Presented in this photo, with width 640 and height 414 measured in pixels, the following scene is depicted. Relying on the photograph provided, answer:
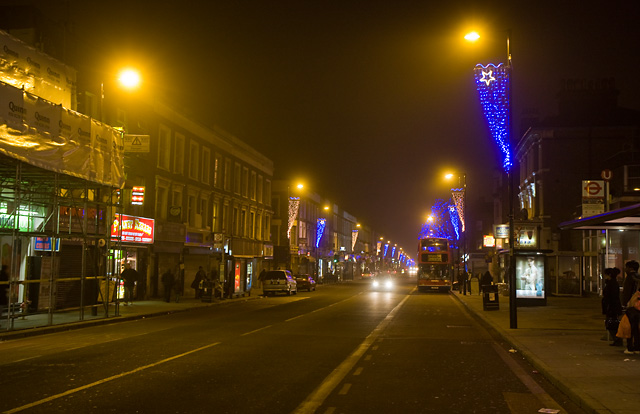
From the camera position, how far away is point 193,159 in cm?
4184

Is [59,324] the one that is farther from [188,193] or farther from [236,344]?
[188,193]

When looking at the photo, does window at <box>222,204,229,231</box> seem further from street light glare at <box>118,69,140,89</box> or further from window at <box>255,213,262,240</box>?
street light glare at <box>118,69,140,89</box>

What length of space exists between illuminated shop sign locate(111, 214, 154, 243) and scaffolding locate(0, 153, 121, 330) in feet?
4.66

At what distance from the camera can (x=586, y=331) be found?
750 inches

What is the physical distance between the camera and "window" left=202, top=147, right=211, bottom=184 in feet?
142

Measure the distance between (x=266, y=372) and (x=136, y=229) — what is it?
21.9 meters

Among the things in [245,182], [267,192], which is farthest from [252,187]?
[267,192]

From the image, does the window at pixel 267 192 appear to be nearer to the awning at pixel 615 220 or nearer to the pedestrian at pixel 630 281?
the awning at pixel 615 220

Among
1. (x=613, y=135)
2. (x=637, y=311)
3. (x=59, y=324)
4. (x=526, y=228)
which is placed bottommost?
(x=59, y=324)

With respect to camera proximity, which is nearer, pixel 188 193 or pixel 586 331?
pixel 586 331

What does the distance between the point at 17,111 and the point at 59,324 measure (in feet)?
22.1

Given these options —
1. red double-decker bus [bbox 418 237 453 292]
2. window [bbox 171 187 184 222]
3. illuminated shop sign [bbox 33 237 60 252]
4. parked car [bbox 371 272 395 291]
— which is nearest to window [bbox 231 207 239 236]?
window [bbox 171 187 184 222]

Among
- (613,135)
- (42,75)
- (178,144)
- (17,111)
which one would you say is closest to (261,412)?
(17,111)

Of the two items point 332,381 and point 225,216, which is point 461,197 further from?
point 332,381
